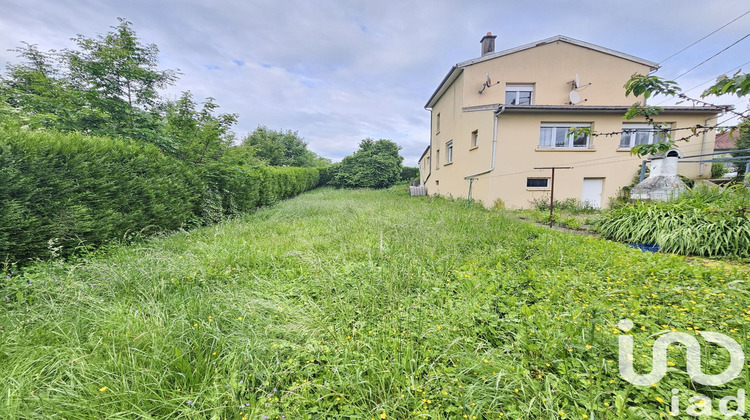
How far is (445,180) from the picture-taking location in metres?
13.2

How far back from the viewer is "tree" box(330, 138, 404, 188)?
2261 cm

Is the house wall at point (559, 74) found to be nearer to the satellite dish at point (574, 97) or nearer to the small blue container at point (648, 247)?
the satellite dish at point (574, 97)

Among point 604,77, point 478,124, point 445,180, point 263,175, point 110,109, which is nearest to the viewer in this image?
point 110,109

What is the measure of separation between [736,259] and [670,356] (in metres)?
3.45

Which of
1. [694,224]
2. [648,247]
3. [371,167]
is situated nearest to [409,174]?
[371,167]

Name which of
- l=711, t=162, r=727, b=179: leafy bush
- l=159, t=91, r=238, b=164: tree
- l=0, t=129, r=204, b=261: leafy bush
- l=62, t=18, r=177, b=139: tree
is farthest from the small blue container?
l=711, t=162, r=727, b=179: leafy bush

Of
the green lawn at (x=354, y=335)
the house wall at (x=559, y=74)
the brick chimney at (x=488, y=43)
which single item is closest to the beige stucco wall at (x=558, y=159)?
the house wall at (x=559, y=74)

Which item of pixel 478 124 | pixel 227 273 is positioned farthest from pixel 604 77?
pixel 227 273

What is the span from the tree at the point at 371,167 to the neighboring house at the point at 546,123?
441 inches

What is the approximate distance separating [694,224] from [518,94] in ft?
30.6

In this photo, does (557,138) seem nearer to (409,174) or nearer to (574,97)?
(574,97)

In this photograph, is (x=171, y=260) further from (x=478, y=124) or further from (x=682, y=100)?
(x=478, y=124)

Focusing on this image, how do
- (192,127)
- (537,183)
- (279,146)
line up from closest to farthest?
(192,127), (537,183), (279,146)

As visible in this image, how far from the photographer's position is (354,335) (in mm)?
1887
